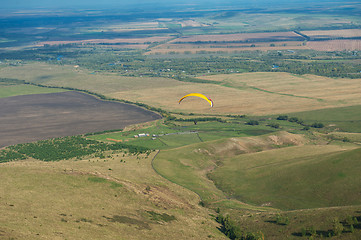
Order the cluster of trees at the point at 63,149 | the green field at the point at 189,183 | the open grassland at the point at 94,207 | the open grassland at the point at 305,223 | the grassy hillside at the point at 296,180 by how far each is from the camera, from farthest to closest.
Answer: the cluster of trees at the point at 63,149 < the grassy hillside at the point at 296,180 < the green field at the point at 189,183 < the open grassland at the point at 305,223 < the open grassland at the point at 94,207

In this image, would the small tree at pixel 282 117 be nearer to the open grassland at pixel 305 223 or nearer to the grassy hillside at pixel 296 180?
the grassy hillside at pixel 296 180

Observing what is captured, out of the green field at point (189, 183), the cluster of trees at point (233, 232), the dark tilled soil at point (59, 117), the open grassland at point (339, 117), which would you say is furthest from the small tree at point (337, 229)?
the dark tilled soil at point (59, 117)

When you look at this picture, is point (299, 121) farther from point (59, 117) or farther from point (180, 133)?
point (59, 117)

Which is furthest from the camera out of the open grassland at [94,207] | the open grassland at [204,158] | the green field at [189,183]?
the open grassland at [204,158]

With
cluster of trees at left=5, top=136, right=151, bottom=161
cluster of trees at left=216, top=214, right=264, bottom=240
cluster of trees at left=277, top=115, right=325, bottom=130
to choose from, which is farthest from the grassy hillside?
cluster of trees at left=277, top=115, right=325, bottom=130

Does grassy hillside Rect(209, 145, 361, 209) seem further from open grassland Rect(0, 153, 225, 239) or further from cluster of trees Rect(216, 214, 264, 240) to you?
open grassland Rect(0, 153, 225, 239)

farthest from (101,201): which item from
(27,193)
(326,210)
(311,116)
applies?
(311,116)

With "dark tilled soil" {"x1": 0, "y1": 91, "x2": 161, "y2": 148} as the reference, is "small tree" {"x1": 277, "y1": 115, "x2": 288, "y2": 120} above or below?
below
